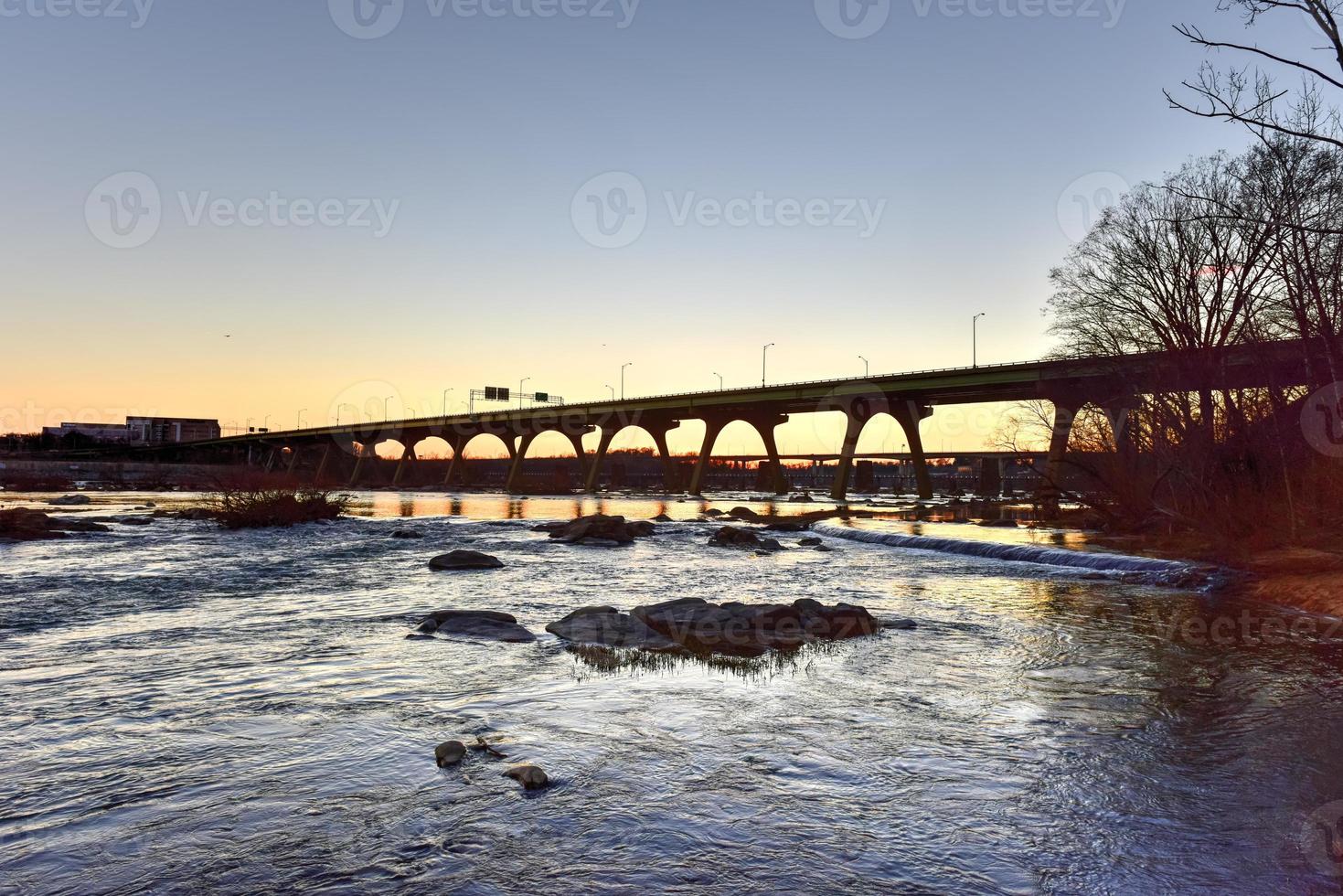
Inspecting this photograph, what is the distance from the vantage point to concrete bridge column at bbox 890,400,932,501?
8162 centimetres

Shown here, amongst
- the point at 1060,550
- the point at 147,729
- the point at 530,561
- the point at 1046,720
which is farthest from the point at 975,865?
Answer: the point at 1060,550

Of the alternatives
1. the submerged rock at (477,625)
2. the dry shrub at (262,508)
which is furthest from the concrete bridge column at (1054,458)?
the dry shrub at (262,508)

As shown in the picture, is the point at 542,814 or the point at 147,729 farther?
the point at 147,729

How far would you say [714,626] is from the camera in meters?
12.8

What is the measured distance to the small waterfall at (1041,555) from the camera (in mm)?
22384

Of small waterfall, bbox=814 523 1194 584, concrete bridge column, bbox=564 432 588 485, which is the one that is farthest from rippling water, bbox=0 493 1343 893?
concrete bridge column, bbox=564 432 588 485

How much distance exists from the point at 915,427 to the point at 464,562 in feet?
228

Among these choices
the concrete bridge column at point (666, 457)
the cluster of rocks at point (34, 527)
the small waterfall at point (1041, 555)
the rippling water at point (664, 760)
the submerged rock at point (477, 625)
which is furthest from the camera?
the concrete bridge column at point (666, 457)

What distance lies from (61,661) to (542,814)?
843cm

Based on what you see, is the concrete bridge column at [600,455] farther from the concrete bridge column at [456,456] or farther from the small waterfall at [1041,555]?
the small waterfall at [1041,555]

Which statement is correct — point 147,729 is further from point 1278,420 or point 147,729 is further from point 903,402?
point 903,402

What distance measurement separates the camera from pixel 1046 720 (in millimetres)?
8242

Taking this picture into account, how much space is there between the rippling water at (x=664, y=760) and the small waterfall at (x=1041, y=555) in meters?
7.81

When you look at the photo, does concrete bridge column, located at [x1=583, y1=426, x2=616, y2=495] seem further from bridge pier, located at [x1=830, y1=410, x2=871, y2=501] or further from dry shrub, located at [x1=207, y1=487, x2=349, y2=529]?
dry shrub, located at [x1=207, y1=487, x2=349, y2=529]
